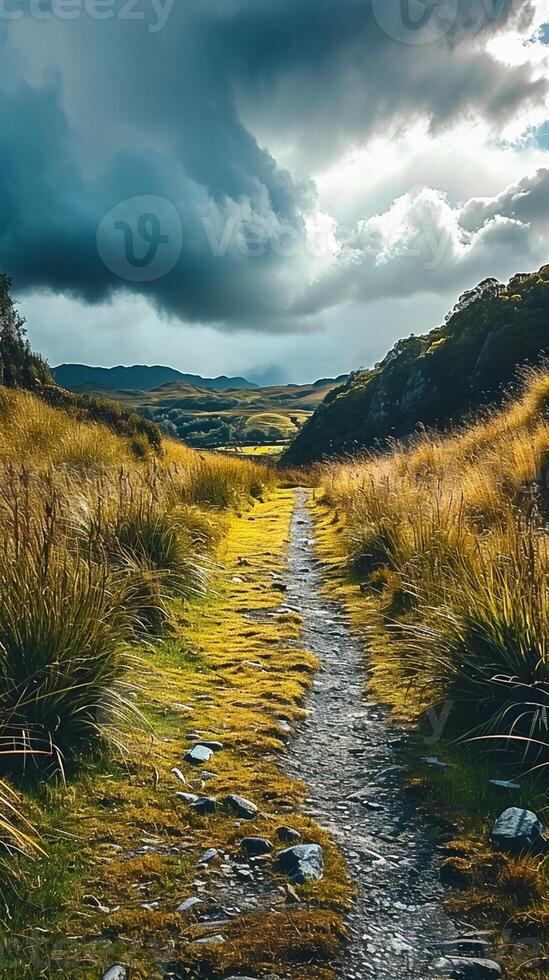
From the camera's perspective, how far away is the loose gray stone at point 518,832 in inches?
119

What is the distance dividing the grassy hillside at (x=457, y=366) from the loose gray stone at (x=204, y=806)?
78.3 feet

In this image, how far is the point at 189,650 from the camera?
609cm

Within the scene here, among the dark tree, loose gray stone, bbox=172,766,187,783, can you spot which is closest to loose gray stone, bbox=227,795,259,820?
loose gray stone, bbox=172,766,187,783

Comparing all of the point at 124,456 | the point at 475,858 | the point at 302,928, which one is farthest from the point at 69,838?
the point at 124,456

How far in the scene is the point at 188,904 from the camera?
2.70 metres

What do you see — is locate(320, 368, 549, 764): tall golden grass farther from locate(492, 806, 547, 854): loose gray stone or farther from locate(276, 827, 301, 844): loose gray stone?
locate(276, 827, 301, 844): loose gray stone

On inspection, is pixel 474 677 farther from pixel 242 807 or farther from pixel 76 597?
pixel 76 597

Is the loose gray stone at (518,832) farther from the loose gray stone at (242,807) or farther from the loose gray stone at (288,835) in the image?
the loose gray stone at (242,807)

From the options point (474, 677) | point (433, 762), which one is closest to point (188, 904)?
point (433, 762)

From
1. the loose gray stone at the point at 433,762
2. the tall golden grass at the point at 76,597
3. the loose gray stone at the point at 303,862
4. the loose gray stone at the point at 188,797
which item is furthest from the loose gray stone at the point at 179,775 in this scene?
the loose gray stone at the point at 433,762

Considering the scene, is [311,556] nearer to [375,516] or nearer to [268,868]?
[375,516]

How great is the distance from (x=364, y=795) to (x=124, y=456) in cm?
1288

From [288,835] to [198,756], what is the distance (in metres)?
1.01

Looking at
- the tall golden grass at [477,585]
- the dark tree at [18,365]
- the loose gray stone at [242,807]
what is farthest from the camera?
the dark tree at [18,365]
